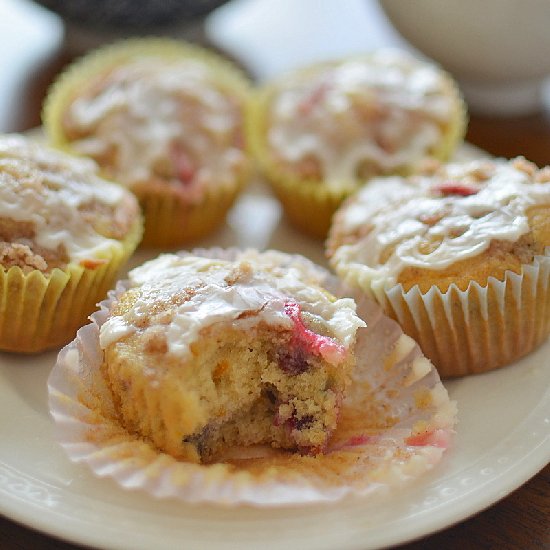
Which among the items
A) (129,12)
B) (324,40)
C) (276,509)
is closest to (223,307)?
(276,509)

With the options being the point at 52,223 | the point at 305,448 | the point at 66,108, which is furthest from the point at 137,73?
the point at 305,448

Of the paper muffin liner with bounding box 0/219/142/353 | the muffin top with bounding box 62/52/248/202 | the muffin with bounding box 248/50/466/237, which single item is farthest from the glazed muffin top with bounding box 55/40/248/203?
the paper muffin liner with bounding box 0/219/142/353

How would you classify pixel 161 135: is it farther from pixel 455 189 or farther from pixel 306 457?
pixel 306 457

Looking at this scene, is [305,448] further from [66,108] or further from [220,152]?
[66,108]

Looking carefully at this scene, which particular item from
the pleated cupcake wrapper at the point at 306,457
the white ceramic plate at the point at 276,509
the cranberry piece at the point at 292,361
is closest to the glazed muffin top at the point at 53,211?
the pleated cupcake wrapper at the point at 306,457

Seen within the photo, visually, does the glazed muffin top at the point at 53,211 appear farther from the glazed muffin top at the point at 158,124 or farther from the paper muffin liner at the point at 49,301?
the glazed muffin top at the point at 158,124

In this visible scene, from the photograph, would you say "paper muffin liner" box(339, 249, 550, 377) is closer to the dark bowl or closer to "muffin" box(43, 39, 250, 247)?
"muffin" box(43, 39, 250, 247)
